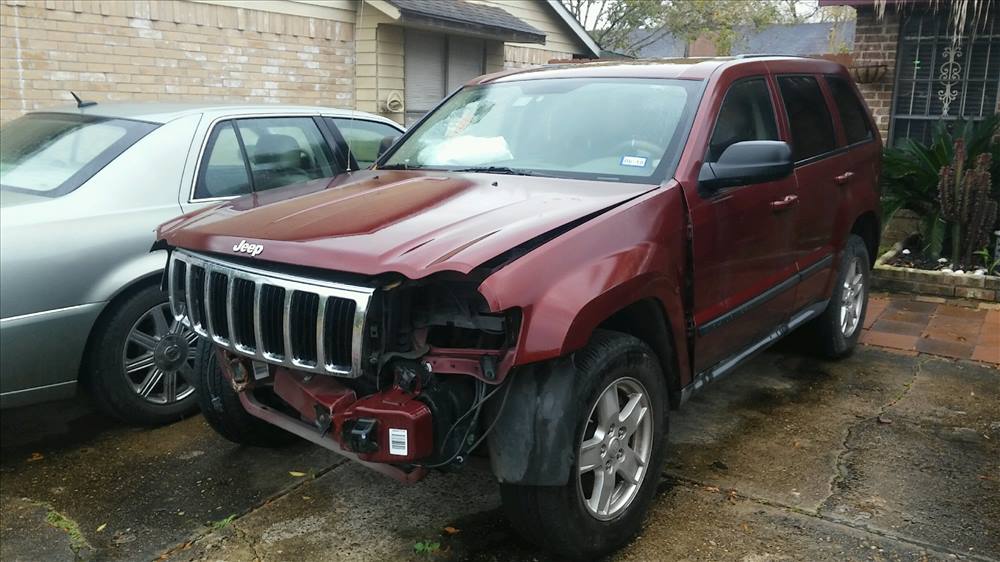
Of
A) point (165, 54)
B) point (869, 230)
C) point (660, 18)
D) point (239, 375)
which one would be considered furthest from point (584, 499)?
point (660, 18)

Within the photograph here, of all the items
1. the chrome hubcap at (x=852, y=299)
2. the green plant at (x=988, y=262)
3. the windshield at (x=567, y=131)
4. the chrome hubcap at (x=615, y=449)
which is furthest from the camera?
the green plant at (x=988, y=262)

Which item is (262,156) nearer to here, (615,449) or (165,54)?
(615,449)

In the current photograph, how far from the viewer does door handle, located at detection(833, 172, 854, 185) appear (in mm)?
4844

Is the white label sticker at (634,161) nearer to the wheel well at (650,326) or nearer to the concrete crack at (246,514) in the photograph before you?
the wheel well at (650,326)

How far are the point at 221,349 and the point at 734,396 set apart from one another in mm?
2944

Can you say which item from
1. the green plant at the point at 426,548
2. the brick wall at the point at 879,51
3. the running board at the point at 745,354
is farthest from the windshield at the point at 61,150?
the brick wall at the point at 879,51

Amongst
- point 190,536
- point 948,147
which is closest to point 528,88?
point 190,536

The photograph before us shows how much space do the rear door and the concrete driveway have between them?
76cm

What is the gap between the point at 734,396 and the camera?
4.88 metres

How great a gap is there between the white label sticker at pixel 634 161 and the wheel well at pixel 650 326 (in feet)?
2.19

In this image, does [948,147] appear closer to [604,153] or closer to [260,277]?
[604,153]

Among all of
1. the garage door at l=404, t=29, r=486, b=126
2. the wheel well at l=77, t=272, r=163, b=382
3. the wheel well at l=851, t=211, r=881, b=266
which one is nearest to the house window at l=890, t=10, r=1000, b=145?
the wheel well at l=851, t=211, r=881, b=266

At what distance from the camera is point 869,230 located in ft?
18.6

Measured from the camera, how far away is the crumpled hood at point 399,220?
2664mm
